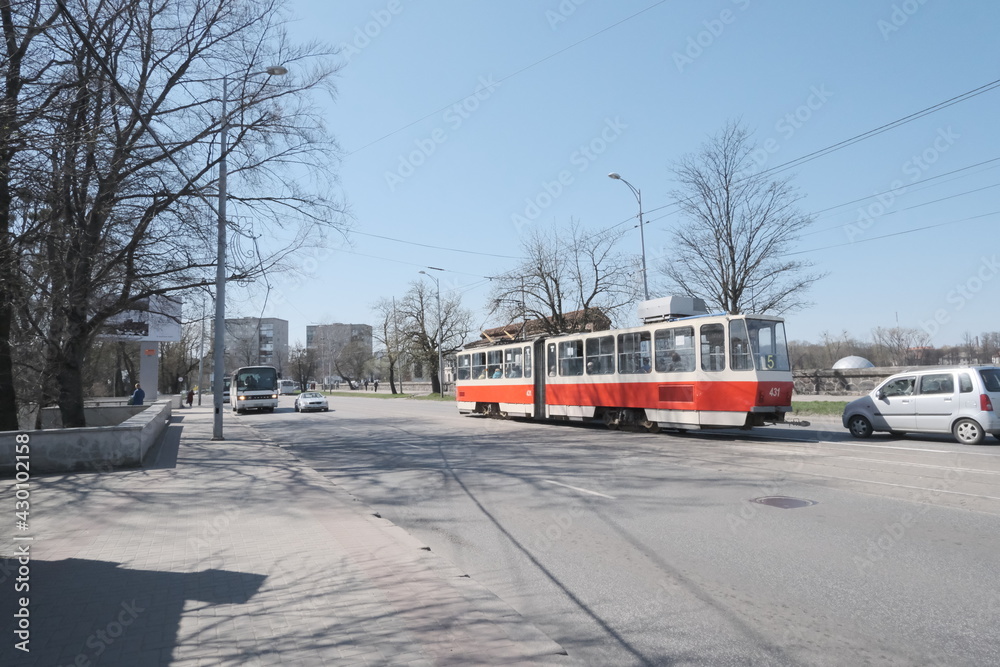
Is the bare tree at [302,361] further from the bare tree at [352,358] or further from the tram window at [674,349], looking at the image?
the tram window at [674,349]

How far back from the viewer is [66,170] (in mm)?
6980

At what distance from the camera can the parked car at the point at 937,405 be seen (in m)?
14.0

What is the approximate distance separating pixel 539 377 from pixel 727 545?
1655 cm

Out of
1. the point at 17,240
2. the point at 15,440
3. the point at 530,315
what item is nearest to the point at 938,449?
the point at 17,240

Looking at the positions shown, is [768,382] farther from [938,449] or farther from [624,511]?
[624,511]

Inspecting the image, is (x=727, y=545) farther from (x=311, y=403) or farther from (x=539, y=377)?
(x=311, y=403)

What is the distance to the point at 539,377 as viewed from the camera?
75.0 feet

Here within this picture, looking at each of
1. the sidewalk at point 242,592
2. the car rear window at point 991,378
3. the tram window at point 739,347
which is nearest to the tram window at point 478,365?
the tram window at point 739,347

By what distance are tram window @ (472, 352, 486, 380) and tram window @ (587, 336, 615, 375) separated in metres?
6.96

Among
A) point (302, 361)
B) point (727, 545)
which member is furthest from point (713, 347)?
point (302, 361)

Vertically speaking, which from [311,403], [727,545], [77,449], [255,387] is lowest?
[727,545]

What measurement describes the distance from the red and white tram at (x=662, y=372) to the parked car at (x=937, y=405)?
2.10 m

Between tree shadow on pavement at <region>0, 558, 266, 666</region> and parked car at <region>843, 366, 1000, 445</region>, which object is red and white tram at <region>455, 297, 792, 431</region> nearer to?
parked car at <region>843, 366, 1000, 445</region>

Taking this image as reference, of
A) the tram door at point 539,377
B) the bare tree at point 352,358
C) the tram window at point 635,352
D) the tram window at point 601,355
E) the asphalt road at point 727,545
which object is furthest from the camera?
the bare tree at point 352,358
